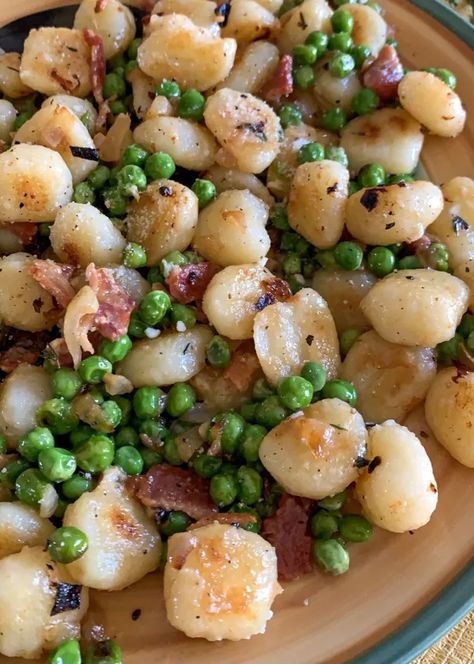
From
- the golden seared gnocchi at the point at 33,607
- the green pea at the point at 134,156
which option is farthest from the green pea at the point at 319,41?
the golden seared gnocchi at the point at 33,607

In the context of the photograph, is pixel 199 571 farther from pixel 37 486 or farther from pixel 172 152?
pixel 172 152

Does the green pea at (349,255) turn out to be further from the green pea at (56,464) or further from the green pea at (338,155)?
the green pea at (56,464)

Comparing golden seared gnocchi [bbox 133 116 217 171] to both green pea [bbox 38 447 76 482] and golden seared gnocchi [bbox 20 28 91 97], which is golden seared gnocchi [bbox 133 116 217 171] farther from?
green pea [bbox 38 447 76 482]

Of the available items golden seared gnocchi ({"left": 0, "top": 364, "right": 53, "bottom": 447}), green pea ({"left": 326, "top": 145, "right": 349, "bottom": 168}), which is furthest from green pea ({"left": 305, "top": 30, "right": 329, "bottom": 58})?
golden seared gnocchi ({"left": 0, "top": 364, "right": 53, "bottom": 447})

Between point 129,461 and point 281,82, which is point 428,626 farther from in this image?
point 281,82

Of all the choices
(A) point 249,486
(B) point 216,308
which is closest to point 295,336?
(B) point 216,308

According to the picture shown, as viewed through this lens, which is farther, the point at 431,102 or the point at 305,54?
the point at 305,54
